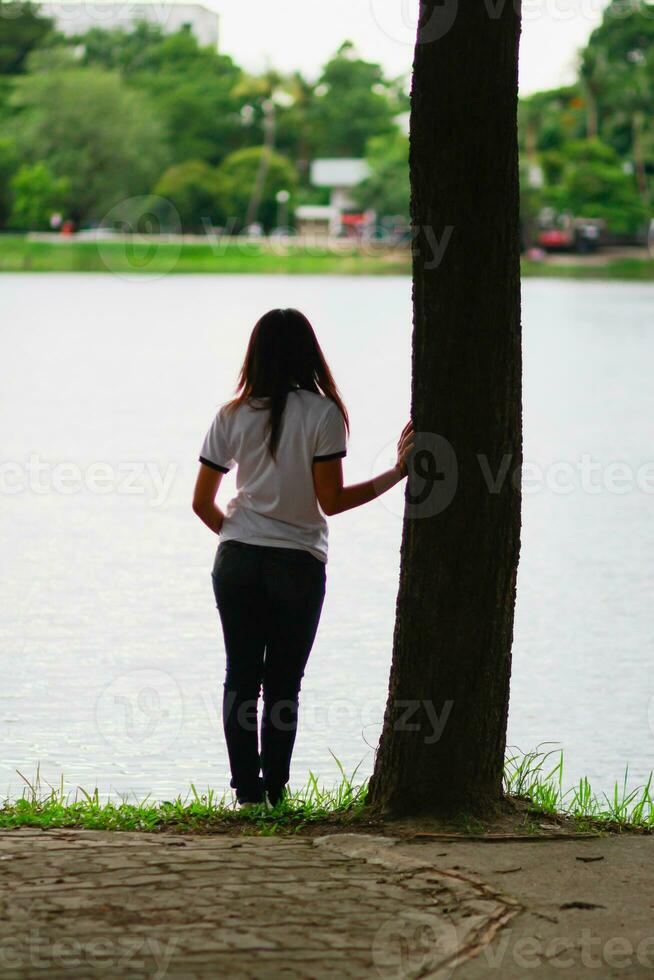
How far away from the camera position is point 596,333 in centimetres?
3984

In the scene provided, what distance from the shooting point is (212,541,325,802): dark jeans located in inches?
178

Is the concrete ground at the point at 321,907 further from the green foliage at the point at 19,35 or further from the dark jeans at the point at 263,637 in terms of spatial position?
the green foliage at the point at 19,35

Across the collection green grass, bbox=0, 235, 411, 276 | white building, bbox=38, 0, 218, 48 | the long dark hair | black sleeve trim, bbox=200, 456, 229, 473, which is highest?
white building, bbox=38, 0, 218, 48

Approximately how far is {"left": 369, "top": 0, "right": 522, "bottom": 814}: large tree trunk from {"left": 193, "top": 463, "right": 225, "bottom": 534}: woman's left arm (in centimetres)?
55

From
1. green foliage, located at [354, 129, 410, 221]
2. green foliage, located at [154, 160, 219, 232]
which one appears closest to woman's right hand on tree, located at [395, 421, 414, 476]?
green foliage, located at [354, 129, 410, 221]

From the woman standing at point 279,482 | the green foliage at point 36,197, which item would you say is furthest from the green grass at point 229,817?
the green foliage at point 36,197

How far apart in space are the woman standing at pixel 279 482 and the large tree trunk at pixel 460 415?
0.62 feet

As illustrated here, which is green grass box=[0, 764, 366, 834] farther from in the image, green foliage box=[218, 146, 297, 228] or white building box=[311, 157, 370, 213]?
white building box=[311, 157, 370, 213]

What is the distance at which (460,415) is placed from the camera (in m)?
4.46

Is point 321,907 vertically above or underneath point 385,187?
underneath

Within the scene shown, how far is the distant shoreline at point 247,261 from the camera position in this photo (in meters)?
79.4

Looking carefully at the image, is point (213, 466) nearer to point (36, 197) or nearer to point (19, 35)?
point (36, 197)

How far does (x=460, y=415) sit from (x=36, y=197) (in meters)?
91.7

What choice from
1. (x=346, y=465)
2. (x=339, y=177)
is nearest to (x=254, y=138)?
(x=339, y=177)
